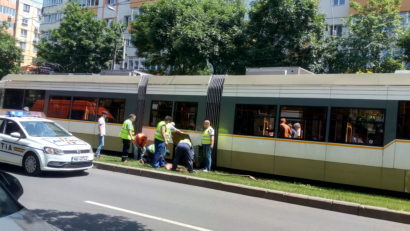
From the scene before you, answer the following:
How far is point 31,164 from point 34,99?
8.65m

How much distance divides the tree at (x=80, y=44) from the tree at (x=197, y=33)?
706 cm

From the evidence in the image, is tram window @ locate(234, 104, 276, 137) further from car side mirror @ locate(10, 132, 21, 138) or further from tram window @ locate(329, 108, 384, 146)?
car side mirror @ locate(10, 132, 21, 138)

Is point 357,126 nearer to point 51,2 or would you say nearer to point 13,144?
point 13,144

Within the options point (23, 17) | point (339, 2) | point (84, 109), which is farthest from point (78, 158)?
point (23, 17)

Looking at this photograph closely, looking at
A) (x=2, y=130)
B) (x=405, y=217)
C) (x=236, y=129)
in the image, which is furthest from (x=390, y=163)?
(x=2, y=130)

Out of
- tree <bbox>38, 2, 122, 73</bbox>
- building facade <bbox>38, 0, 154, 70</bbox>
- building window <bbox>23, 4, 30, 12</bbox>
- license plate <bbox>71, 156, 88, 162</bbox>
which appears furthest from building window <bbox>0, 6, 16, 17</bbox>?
license plate <bbox>71, 156, 88, 162</bbox>

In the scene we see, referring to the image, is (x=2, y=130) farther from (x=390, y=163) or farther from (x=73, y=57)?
(x=73, y=57)

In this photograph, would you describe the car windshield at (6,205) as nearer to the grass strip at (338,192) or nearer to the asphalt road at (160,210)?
the asphalt road at (160,210)

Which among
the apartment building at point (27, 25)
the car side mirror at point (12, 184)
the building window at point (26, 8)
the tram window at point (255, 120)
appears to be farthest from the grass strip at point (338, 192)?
the building window at point (26, 8)

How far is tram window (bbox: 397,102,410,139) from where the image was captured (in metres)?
9.51

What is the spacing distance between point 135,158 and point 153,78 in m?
3.03

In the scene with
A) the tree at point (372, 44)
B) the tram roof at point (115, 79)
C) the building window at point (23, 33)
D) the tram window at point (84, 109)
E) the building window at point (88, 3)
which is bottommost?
the tram window at point (84, 109)

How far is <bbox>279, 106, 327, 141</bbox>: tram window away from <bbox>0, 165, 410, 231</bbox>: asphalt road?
2.95 m

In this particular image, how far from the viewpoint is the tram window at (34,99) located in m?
17.3
